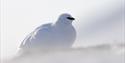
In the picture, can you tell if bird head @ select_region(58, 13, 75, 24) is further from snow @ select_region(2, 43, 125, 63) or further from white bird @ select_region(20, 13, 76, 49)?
snow @ select_region(2, 43, 125, 63)

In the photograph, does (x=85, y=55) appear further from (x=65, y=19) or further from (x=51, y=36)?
(x=65, y=19)

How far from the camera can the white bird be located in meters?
5.44

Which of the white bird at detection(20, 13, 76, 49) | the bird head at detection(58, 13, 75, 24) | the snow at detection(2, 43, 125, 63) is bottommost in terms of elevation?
the snow at detection(2, 43, 125, 63)

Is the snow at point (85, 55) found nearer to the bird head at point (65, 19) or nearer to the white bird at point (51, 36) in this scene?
the white bird at point (51, 36)

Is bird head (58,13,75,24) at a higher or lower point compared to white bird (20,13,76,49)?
higher

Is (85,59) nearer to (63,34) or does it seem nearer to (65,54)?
(65,54)

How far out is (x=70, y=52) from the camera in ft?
7.56

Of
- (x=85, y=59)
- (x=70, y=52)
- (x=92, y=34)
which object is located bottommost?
(x=85, y=59)

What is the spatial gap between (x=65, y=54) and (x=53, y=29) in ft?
12.6

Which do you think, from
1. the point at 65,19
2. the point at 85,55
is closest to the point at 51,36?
the point at 65,19

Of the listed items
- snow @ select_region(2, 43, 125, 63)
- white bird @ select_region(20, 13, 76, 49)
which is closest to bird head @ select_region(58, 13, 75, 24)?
white bird @ select_region(20, 13, 76, 49)

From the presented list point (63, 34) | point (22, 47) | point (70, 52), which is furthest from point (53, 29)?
point (70, 52)

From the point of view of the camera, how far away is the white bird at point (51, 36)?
5441 millimetres

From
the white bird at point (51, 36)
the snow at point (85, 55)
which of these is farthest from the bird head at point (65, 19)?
the snow at point (85, 55)
